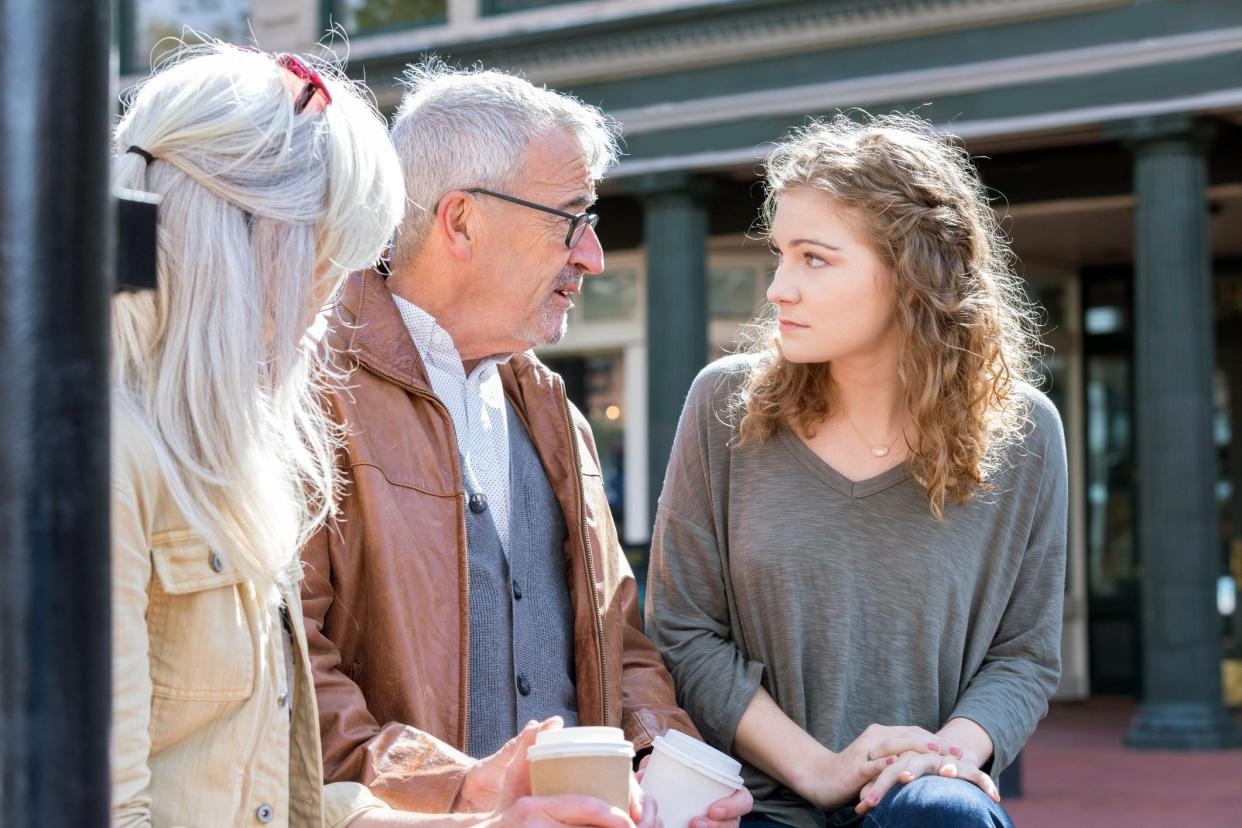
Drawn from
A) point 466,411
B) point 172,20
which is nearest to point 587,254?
point 466,411

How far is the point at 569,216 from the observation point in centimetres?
296

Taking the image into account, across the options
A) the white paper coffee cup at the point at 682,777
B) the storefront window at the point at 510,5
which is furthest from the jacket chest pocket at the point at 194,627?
the storefront window at the point at 510,5

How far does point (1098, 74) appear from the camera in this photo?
375 inches

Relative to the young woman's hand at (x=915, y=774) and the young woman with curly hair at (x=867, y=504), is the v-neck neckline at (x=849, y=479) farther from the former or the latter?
the young woman's hand at (x=915, y=774)

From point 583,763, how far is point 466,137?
1.40m

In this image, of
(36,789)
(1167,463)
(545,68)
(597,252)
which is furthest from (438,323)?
(545,68)

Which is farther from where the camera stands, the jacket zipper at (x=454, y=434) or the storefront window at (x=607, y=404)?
the storefront window at (x=607, y=404)

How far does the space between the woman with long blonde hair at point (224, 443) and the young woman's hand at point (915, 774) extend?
2.29 feet

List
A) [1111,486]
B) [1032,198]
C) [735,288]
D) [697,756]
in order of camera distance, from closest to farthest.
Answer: [697,756] < [1032,198] < [735,288] < [1111,486]

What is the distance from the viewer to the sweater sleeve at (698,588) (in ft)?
9.41

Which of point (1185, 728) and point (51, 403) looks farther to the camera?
point (1185, 728)

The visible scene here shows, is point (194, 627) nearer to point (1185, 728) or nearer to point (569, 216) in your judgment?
point (569, 216)

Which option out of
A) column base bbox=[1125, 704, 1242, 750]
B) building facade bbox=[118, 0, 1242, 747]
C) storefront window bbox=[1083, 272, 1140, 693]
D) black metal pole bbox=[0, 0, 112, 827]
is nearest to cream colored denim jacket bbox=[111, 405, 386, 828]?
black metal pole bbox=[0, 0, 112, 827]

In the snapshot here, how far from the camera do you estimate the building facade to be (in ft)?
31.2
